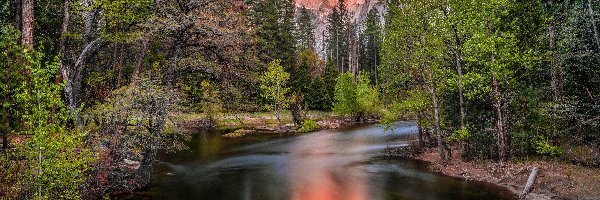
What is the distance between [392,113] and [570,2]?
→ 459 inches

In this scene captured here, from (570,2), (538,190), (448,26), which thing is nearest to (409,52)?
(448,26)

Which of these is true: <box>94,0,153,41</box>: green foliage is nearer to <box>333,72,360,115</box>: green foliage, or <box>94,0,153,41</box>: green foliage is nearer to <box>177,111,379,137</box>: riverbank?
<box>177,111,379,137</box>: riverbank

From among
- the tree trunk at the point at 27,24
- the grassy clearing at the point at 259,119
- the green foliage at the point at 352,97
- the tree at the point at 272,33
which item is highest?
the tree at the point at 272,33

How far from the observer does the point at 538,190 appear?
60.6 ft

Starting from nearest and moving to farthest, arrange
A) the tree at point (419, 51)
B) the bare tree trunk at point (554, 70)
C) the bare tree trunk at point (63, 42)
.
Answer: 1. the bare tree trunk at point (63, 42)
2. the bare tree trunk at point (554, 70)
3. the tree at point (419, 51)

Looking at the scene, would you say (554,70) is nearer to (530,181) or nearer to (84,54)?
(530,181)

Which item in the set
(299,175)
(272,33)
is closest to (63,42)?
(299,175)

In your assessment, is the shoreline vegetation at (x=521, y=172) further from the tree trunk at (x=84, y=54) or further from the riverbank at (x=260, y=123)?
the riverbank at (x=260, y=123)

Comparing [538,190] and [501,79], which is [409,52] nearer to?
[501,79]

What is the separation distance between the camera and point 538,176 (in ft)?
64.4

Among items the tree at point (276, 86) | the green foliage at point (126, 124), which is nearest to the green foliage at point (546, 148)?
the green foliage at point (126, 124)

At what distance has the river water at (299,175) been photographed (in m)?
19.5

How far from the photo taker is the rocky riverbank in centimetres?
1766

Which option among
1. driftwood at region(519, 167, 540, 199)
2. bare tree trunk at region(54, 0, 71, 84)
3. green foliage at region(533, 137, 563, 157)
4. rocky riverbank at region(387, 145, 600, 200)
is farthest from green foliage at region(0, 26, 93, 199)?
→ green foliage at region(533, 137, 563, 157)
